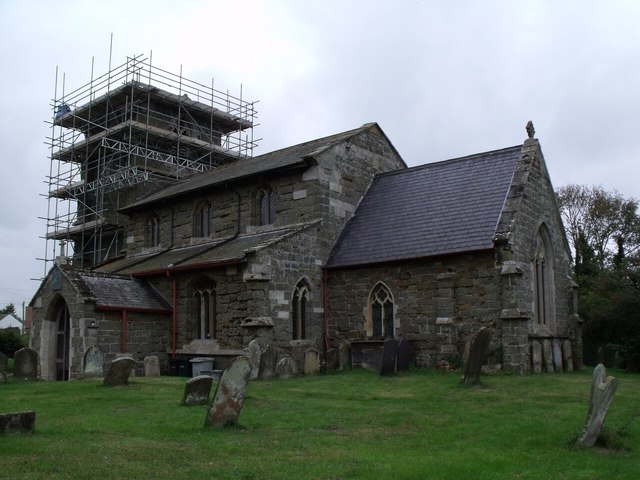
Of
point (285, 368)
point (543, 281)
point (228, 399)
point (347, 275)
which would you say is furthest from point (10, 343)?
point (228, 399)

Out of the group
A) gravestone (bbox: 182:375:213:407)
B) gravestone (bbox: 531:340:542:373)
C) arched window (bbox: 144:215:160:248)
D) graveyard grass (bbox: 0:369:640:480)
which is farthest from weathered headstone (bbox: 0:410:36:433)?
arched window (bbox: 144:215:160:248)

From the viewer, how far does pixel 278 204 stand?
997 inches

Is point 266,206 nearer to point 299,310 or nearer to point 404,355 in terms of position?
point 299,310

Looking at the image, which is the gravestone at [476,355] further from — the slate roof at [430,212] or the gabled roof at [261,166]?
the gabled roof at [261,166]

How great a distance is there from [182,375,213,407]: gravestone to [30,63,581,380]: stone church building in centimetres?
692

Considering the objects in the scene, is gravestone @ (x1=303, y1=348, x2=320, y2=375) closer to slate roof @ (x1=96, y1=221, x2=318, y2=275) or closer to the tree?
slate roof @ (x1=96, y1=221, x2=318, y2=275)

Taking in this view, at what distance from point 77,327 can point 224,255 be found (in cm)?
521

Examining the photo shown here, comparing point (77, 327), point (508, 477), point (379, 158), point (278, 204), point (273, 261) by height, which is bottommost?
point (508, 477)

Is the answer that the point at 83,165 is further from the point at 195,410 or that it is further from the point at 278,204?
the point at 195,410

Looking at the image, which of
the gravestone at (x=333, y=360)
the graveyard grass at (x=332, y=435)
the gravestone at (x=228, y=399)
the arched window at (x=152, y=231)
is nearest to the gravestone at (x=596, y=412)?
the graveyard grass at (x=332, y=435)

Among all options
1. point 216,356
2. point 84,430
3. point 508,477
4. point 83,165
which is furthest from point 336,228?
point 83,165

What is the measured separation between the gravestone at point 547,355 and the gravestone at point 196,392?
446 inches

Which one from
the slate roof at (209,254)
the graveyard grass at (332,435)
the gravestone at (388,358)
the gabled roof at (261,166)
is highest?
the gabled roof at (261,166)

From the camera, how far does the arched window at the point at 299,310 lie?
74.0 ft
